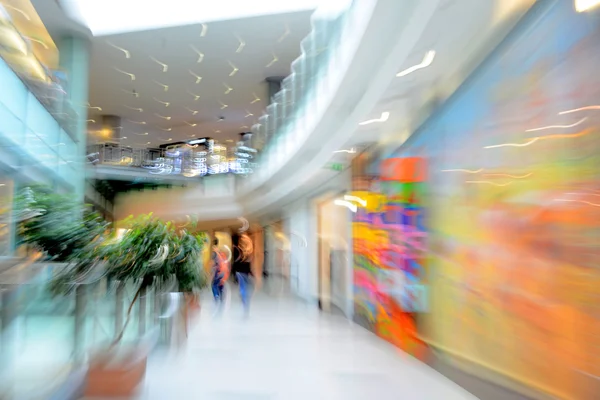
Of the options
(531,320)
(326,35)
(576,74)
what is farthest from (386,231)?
(576,74)

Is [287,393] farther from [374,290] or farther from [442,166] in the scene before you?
[374,290]

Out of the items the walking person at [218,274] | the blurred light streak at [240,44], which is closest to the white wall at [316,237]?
the walking person at [218,274]

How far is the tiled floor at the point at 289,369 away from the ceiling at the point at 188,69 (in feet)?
26.9

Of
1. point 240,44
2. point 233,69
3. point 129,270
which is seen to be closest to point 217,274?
point 129,270

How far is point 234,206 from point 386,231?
15.9 metres

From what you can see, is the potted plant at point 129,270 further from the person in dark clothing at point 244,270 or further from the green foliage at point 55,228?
the person in dark clothing at point 244,270

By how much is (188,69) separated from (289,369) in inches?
533

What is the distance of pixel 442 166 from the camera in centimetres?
565

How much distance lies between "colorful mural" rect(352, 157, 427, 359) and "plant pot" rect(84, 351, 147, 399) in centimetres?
328

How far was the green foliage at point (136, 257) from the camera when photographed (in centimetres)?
432

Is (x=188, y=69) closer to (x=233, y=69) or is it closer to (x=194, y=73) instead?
(x=194, y=73)

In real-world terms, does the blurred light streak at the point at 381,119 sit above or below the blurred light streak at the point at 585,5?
above

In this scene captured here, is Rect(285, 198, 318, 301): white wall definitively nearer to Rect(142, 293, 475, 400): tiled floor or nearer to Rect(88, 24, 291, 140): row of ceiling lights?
Rect(88, 24, 291, 140): row of ceiling lights

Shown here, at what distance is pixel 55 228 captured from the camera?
4938mm
